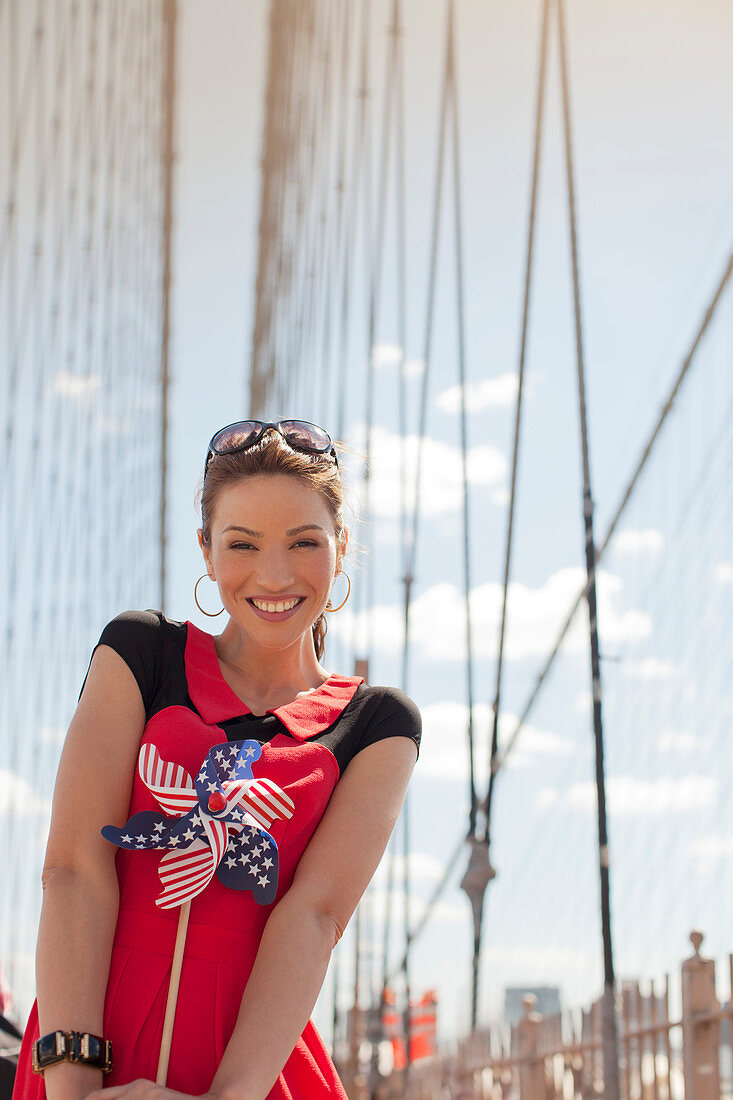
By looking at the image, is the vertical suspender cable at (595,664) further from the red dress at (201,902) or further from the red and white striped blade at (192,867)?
the red and white striped blade at (192,867)

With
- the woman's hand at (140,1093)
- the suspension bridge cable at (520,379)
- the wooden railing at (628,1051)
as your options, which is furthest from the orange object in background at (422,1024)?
the woman's hand at (140,1093)

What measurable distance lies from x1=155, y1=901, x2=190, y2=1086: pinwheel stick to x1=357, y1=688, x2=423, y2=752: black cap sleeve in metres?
0.22

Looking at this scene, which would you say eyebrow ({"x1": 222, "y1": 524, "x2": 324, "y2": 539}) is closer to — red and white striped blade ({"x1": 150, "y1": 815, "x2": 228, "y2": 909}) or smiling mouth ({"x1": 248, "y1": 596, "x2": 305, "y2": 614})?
smiling mouth ({"x1": 248, "y1": 596, "x2": 305, "y2": 614})

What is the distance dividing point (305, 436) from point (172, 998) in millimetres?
526

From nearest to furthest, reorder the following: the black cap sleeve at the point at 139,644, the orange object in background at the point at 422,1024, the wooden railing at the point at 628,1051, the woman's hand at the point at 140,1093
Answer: the woman's hand at the point at 140,1093 → the black cap sleeve at the point at 139,644 → the wooden railing at the point at 628,1051 → the orange object in background at the point at 422,1024

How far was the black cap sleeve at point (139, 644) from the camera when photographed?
1.02m

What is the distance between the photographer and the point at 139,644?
3.41ft

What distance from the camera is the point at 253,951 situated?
0.96 meters

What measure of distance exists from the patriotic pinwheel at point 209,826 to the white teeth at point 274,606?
167 millimetres

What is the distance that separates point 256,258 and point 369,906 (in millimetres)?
8238

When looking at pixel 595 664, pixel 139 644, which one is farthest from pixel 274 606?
pixel 595 664

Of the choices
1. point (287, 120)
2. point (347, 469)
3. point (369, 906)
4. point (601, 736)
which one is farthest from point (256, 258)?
point (347, 469)

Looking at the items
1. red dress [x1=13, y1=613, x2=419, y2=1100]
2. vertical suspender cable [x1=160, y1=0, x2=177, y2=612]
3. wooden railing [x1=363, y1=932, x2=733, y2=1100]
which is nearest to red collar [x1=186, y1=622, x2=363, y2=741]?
red dress [x1=13, y1=613, x2=419, y2=1100]

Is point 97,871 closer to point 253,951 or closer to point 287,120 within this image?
point 253,951
